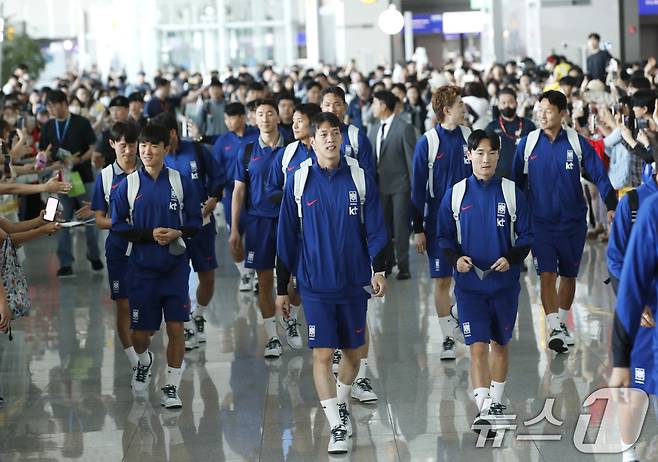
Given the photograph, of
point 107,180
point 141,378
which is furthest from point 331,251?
point 107,180

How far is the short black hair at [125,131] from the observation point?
7629 millimetres

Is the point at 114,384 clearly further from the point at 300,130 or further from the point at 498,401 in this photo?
the point at 498,401

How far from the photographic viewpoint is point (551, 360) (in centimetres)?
772

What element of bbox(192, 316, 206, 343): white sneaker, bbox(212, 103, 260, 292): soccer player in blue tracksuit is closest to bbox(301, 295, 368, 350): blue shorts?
bbox(192, 316, 206, 343): white sneaker

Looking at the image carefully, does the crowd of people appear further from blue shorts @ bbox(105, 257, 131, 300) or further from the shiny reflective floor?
the shiny reflective floor

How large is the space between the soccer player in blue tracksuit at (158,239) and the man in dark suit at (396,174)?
3.70 metres

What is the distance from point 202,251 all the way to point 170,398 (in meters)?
1.65

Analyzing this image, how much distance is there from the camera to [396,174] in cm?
1094

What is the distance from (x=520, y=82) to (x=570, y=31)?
12805 millimetres

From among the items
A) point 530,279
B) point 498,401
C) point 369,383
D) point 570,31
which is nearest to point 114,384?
point 369,383

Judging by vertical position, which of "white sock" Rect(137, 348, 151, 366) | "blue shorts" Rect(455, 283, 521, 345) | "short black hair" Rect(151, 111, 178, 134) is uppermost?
"short black hair" Rect(151, 111, 178, 134)

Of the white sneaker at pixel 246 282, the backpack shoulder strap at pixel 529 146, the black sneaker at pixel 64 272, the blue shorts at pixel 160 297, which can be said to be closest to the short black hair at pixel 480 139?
the backpack shoulder strap at pixel 529 146

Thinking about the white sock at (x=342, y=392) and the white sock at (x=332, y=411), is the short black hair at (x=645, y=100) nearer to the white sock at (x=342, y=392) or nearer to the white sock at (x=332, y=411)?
the white sock at (x=342, y=392)

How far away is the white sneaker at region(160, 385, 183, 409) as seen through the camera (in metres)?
6.97
